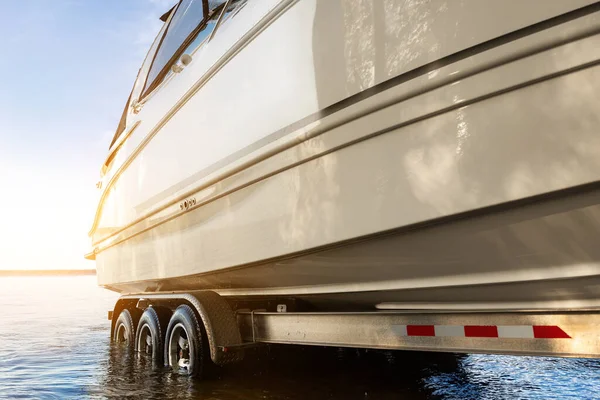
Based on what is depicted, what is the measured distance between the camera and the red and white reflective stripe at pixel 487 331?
185 cm

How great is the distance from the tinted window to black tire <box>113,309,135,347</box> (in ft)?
7.90

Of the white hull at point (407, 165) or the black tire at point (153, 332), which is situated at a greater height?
the white hull at point (407, 165)

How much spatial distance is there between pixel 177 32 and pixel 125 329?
3.14 meters

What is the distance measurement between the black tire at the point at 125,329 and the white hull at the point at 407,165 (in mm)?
2407

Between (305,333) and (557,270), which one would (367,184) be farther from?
(305,333)

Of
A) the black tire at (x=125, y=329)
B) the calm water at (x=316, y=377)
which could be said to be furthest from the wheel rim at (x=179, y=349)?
the black tire at (x=125, y=329)

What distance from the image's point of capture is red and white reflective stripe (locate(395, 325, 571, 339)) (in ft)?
6.06

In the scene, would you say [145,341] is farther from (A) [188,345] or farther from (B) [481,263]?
(B) [481,263]

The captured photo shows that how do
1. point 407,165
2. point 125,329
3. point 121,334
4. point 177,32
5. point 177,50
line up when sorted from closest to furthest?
point 407,165, point 177,50, point 177,32, point 125,329, point 121,334

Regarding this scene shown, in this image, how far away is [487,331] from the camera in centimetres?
201

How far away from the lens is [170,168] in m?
3.25

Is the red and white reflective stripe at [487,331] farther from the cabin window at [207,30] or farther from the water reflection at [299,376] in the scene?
the cabin window at [207,30]

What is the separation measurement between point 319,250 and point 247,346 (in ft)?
4.24

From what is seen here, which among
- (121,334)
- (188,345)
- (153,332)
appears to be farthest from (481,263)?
(121,334)
